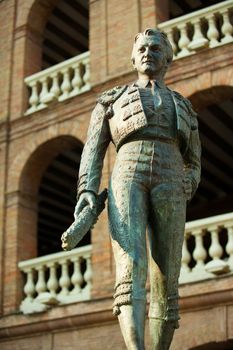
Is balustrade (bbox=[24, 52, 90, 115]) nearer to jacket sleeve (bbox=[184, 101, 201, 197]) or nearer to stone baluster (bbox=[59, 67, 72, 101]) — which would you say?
stone baluster (bbox=[59, 67, 72, 101])

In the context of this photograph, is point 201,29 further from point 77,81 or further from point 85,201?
point 85,201

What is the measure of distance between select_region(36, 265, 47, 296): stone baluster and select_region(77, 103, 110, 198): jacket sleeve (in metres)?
7.73

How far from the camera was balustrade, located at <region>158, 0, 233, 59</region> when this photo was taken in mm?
11523

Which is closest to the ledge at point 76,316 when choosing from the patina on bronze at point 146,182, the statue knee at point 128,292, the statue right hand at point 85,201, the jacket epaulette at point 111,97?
the patina on bronze at point 146,182

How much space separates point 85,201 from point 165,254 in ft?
1.81

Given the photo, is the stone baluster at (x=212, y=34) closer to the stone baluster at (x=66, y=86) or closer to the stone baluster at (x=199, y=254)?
the stone baluster at (x=66, y=86)

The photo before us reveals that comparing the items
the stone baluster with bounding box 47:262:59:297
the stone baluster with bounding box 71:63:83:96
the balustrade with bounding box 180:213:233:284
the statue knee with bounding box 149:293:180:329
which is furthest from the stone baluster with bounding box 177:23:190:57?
the statue knee with bounding box 149:293:180:329

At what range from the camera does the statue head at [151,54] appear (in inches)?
181

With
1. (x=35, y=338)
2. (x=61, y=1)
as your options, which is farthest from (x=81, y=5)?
(x=35, y=338)

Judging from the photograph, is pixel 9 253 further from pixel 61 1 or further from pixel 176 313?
pixel 176 313

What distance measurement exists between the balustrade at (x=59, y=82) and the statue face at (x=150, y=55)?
815 cm

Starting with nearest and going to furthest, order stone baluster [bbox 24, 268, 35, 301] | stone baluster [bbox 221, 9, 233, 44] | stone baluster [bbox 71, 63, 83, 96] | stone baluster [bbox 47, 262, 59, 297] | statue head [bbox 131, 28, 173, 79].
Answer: statue head [bbox 131, 28, 173, 79] < stone baluster [bbox 221, 9, 233, 44] < stone baluster [bbox 47, 262, 59, 297] < stone baluster [bbox 24, 268, 35, 301] < stone baluster [bbox 71, 63, 83, 96]

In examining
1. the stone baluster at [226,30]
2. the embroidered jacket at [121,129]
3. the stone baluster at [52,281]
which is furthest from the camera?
the stone baluster at [52,281]

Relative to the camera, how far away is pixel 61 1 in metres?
15.1
